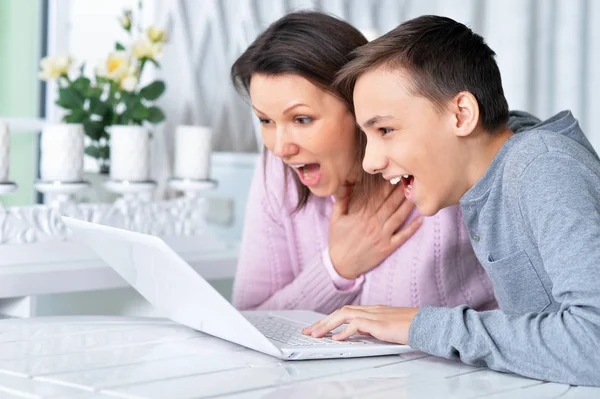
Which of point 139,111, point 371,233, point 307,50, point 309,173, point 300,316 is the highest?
point 307,50

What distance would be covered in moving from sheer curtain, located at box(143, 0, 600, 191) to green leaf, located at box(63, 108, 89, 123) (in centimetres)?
49

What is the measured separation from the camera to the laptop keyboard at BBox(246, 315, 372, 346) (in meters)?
1.20

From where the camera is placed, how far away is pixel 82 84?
2.10m

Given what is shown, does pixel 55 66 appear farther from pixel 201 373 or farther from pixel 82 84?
pixel 201 373

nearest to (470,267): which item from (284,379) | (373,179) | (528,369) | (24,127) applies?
(373,179)

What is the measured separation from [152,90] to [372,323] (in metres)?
1.15

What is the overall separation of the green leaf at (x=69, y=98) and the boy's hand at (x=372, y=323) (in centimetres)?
110

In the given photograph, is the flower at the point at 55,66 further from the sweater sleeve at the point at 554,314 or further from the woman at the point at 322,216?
the sweater sleeve at the point at 554,314

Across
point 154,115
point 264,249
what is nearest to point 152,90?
point 154,115

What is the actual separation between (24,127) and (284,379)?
189 cm

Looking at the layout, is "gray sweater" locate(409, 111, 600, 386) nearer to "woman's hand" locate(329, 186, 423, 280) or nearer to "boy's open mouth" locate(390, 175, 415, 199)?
"boy's open mouth" locate(390, 175, 415, 199)

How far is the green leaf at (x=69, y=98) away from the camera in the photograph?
83.0 inches

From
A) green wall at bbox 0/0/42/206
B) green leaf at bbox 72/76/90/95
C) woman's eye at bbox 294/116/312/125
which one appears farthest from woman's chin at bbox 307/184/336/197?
green wall at bbox 0/0/42/206

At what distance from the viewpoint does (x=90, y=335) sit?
4.15 ft
